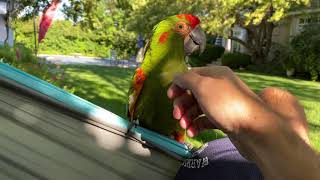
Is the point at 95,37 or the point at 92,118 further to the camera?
the point at 95,37

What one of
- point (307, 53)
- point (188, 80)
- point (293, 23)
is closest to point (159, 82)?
point (188, 80)

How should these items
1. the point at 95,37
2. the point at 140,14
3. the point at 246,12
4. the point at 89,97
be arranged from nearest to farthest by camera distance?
the point at 89,97 < the point at 246,12 < the point at 140,14 < the point at 95,37

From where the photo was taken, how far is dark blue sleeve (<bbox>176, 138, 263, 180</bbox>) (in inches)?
53.7

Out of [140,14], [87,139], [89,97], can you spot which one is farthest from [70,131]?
[140,14]

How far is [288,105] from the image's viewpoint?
780 millimetres

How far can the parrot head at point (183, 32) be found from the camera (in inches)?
103

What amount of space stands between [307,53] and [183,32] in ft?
49.7

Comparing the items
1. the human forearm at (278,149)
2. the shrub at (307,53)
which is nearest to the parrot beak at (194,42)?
the human forearm at (278,149)

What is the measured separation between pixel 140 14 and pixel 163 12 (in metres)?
2.30

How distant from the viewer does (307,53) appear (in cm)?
1684

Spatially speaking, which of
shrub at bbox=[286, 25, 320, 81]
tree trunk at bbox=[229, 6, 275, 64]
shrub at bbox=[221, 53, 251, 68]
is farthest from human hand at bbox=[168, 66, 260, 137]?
shrub at bbox=[221, 53, 251, 68]

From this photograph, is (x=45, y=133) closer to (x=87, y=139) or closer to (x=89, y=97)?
(x=87, y=139)

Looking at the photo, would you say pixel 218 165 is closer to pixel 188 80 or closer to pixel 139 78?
pixel 188 80

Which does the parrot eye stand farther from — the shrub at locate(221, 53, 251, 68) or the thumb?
the shrub at locate(221, 53, 251, 68)
